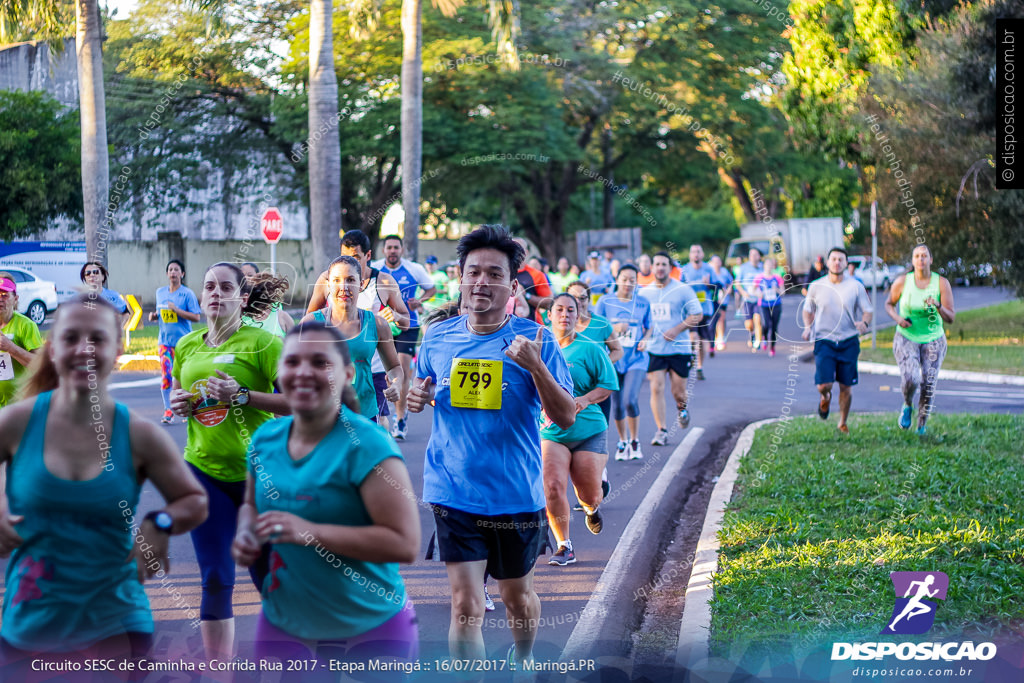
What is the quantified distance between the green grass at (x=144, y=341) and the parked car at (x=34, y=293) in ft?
9.64

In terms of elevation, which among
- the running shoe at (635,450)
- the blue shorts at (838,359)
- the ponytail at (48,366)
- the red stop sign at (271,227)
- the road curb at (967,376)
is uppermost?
the red stop sign at (271,227)

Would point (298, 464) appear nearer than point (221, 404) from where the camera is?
Yes

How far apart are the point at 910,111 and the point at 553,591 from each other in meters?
14.0

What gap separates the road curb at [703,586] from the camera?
493 centimetres

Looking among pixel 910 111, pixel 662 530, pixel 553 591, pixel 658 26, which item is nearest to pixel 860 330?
pixel 662 530

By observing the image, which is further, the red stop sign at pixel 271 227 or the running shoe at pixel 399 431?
the red stop sign at pixel 271 227

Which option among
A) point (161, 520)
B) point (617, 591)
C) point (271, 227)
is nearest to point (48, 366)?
point (161, 520)

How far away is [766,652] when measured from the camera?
479 cm

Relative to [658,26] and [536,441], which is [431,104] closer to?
[658,26]

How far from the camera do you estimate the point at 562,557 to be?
6652 millimetres

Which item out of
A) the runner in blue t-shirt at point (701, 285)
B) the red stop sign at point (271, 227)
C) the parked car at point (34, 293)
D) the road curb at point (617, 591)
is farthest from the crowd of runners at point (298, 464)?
the parked car at point (34, 293)

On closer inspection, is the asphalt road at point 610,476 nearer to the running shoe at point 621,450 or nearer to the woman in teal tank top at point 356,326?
the running shoe at point 621,450

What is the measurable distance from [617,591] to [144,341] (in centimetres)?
1570

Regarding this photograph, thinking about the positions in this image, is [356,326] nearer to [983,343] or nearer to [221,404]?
[221,404]
